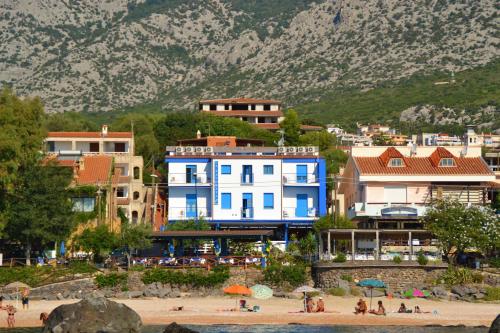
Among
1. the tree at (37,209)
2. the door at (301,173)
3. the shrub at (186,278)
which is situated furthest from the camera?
the door at (301,173)

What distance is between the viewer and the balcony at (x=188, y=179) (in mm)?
94562

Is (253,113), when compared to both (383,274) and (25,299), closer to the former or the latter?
(383,274)

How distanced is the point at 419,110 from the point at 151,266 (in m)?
106

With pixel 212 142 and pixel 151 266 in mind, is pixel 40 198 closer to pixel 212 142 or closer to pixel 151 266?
pixel 151 266

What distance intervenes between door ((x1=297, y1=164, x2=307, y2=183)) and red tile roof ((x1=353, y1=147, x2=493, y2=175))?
4.69 m

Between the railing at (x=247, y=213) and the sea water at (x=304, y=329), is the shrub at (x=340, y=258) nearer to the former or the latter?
the sea water at (x=304, y=329)

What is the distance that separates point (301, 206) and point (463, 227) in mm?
19312

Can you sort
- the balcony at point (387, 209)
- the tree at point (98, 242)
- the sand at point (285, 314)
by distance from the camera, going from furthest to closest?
1. the balcony at point (387, 209)
2. the tree at point (98, 242)
3. the sand at point (285, 314)

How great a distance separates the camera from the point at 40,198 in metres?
79.4

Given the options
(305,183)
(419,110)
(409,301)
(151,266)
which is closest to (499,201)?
(305,183)

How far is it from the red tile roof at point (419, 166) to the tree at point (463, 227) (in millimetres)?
9678

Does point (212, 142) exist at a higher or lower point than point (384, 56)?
lower

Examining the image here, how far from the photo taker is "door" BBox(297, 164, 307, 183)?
312ft

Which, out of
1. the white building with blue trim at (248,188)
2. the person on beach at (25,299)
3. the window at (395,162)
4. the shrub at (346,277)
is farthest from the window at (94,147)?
the shrub at (346,277)
